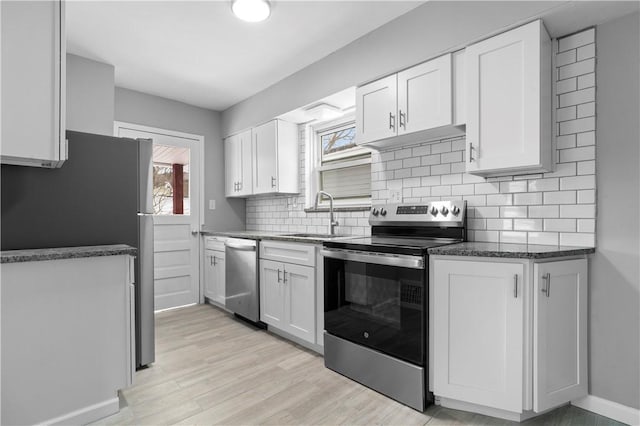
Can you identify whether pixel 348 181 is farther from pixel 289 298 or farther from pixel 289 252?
pixel 289 298

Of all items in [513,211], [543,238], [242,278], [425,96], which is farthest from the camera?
[242,278]

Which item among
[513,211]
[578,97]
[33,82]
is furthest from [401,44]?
[33,82]

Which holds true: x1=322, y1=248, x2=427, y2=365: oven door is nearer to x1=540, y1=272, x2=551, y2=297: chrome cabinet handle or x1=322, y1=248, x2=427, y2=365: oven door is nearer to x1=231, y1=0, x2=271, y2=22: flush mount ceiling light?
x1=540, y1=272, x2=551, y2=297: chrome cabinet handle

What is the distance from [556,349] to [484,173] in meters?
1.04

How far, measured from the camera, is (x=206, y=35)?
2707 mm

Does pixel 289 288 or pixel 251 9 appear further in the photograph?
pixel 289 288

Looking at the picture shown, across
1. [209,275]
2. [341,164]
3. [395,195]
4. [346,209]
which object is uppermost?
[341,164]

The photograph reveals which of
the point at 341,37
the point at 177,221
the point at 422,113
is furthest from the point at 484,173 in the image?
the point at 177,221

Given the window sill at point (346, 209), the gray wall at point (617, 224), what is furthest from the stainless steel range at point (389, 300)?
the gray wall at point (617, 224)

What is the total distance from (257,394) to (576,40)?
9.17 ft

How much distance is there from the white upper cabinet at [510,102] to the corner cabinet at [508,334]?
24.1 inches

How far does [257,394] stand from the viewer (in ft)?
6.75

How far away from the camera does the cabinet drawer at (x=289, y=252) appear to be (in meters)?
2.64

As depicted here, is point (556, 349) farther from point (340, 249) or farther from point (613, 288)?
point (340, 249)
